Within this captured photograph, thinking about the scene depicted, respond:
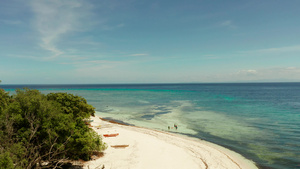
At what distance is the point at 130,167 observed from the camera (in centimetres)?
2023

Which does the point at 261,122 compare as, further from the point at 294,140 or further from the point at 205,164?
the point at 205,164

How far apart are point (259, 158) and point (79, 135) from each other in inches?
978

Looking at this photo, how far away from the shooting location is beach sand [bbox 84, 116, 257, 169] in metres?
21.1

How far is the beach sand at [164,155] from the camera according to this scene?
21078mm

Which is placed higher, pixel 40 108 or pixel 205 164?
pixel 40 108

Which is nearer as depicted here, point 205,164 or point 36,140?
point 36,140

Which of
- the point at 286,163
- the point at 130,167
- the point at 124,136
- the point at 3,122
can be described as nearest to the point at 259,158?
the point at 286,163

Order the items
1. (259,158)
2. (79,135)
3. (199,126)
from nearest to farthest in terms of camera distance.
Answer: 1. (79,135)
2. (259,158)
3. (199,126)

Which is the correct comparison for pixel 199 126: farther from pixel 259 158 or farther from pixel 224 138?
pixel 259 158

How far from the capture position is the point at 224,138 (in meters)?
33.0

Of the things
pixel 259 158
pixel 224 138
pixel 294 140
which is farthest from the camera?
pixel 224 138

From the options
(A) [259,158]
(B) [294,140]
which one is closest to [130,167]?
(A) [259,158]

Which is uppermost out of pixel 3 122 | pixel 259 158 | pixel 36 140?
pixel 3 122

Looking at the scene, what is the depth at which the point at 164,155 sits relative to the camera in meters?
24.0
